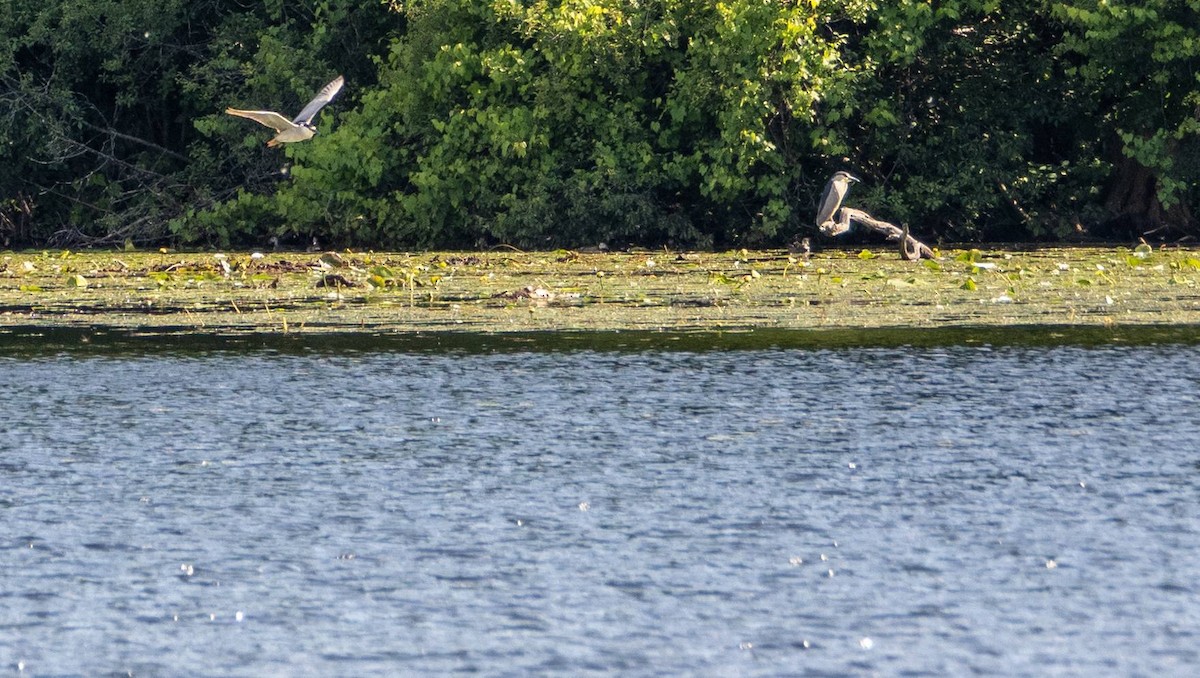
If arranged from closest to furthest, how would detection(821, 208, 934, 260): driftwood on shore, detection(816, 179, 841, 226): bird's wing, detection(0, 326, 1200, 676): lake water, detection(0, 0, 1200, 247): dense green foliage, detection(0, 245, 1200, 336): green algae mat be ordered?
detection(0, 326, 1200, 676): lake water → detection(0, 245, 1200, 336): green algae mat → detection(821, 208, 934, 260): driftwood on shore → detection(816, 179, 841, 226): bird's wing → detection(0, 0, 1200, 247): dense green foliage

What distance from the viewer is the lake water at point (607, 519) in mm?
5664

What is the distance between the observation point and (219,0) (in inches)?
1207

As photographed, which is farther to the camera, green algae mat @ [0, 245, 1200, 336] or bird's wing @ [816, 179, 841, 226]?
bird's wing @ [816, 179, 841, 226]

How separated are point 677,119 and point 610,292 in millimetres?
8224

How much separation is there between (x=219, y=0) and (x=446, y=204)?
670cm

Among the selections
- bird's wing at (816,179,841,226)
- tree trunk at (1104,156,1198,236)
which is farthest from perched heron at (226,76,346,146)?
tree trunk at (1104,156,1198,236)

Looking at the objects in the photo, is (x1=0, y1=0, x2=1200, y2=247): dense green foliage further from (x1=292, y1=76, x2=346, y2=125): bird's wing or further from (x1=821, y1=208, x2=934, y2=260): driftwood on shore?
(x1=292, y1=76, x2=346, y2=125): bird's wing

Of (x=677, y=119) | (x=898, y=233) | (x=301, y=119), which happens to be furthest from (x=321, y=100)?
(x=677, y=119)

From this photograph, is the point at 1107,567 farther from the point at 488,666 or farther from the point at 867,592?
the point at 488,666

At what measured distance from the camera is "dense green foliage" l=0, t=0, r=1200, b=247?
24766 mm

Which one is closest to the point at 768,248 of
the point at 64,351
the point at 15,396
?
the point at 64,351

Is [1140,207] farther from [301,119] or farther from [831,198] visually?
[301,119]

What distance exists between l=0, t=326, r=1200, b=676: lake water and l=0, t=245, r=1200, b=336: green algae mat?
8.58 feet

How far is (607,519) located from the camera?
292 inches
